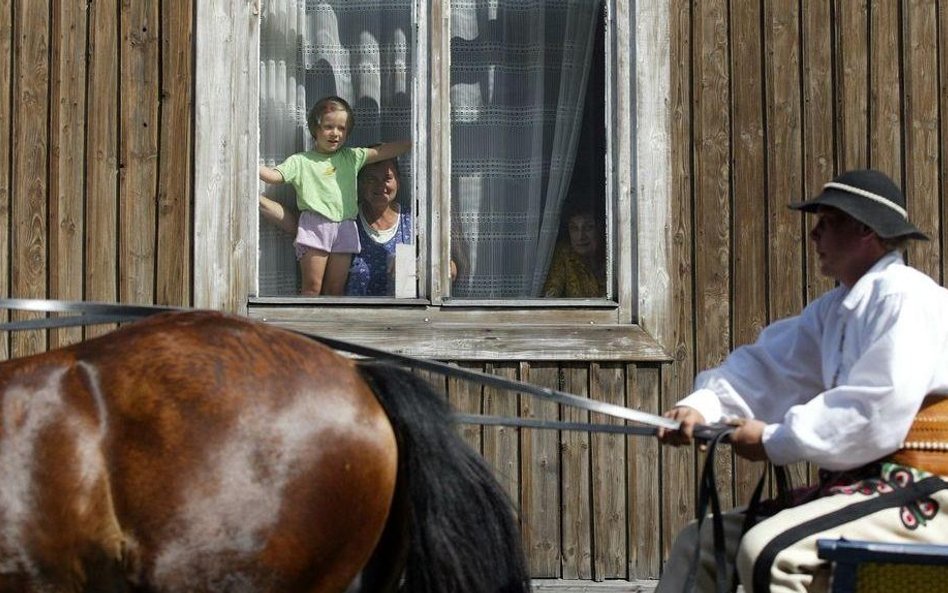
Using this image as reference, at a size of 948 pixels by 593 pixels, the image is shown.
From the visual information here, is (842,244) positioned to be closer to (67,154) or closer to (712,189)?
(712,189)

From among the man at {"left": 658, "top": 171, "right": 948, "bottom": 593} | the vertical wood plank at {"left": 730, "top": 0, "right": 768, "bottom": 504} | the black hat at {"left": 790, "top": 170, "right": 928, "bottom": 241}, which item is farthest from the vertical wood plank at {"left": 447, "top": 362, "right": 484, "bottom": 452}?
the black hat at {"left": 790, "top": 170, "right": 928, "bottom": 241}

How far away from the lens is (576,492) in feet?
18.4

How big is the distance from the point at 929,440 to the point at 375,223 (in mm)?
3217

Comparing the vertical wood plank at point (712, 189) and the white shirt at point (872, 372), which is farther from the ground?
the vertical wood plank at point (712, 189)

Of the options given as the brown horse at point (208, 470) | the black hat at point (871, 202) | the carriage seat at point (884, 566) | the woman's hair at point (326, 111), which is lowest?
the carriage seat at point (884, 566)

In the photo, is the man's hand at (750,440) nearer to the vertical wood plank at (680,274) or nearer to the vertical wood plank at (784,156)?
the vertical wood plank at (680,274)

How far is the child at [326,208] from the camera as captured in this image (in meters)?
5.93

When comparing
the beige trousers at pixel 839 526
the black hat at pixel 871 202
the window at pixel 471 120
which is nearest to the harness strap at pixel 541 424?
the beige trousers at pixel 839 526

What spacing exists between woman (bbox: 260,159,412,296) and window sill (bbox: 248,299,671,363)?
0.19 m

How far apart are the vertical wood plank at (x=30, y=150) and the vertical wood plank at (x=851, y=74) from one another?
3.51m

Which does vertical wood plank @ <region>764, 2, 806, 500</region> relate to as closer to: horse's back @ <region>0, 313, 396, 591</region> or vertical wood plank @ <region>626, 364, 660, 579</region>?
vertical wood plank @ <region>626, 364, 660, 579</region>

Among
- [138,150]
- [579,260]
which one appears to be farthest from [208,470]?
[579,260]

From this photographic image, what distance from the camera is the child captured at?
5.93 metres

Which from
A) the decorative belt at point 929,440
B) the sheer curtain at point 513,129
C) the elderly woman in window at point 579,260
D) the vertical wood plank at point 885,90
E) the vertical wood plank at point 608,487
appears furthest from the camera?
the sheer curtain at point 513,129
